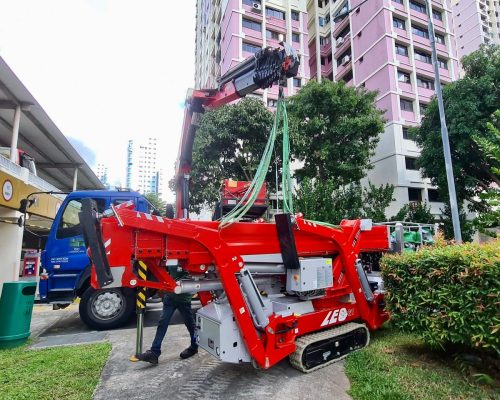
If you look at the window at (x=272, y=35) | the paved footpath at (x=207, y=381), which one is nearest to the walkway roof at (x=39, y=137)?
the paved footpath at (x=207, y=381)

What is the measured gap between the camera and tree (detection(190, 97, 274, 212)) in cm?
1653

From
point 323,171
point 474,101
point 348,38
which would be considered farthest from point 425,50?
point 323,171

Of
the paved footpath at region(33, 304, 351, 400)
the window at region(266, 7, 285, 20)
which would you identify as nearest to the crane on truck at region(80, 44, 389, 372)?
the paved footpath at region(33, 304, 351, 400)

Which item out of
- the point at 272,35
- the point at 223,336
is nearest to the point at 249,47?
the point at 272,35

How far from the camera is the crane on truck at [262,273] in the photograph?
3.62 metres

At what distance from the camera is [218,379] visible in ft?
13.1

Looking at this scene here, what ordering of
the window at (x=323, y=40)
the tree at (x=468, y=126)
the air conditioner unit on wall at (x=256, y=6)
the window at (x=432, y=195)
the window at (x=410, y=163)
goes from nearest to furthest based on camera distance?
the tree at (x=468, y=126), the window at (x=410, y=163), the window at (x=432, y=195), the air conditioner unit on wall at (x=256, y=6), the window at (x=323, y=40)

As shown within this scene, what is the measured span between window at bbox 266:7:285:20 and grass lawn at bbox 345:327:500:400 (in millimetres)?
32659

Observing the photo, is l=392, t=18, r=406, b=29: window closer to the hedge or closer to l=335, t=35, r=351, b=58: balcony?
l=335, t=35, r=351, b=58: balcony

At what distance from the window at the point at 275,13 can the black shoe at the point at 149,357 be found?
33014 millimetres

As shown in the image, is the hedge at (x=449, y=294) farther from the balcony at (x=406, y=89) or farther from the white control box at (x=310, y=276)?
the balcony at (x=406, y=89)

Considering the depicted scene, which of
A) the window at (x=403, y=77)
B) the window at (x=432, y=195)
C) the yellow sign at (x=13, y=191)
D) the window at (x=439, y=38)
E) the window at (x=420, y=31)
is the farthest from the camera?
the window at (x=439, y=38)

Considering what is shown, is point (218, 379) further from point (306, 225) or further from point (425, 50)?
point (425, 50)

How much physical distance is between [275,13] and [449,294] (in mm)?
33418
